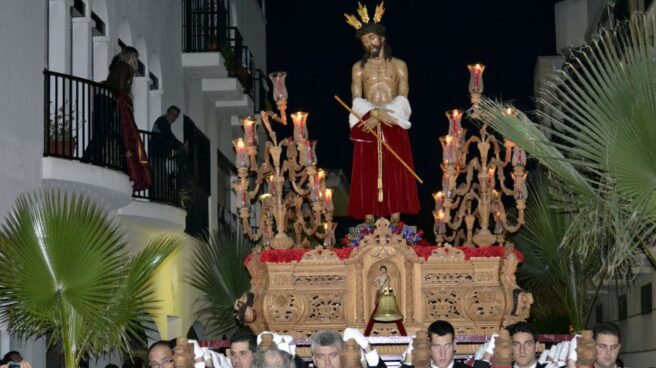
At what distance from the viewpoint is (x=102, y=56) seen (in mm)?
22109

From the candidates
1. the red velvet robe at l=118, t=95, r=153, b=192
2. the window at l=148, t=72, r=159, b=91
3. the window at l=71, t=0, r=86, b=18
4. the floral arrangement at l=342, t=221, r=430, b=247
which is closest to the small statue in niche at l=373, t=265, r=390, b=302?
the floral arrangement at l=342, t=221, r=430, b=247

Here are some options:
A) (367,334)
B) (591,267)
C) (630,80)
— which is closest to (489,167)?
(367,334)

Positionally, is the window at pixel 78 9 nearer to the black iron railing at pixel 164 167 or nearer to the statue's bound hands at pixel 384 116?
the black iron railing at pixel 164 167

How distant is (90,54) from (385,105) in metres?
7.10

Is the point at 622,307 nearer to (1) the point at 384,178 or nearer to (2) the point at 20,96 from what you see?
(1) the point at 384,178

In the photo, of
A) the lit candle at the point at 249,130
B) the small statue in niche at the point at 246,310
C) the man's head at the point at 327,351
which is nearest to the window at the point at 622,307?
the lit candle at the point at 249,130

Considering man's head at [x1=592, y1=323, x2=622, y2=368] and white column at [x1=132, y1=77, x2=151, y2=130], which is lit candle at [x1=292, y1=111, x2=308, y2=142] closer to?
man's head at [x1=592, y1=323, x2=622, y2=368]

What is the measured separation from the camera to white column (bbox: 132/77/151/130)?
80.8 feet

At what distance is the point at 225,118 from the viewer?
111 ft

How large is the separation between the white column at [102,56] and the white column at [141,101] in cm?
240

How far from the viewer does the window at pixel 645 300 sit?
24.3m

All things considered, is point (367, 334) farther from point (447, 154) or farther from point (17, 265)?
point (17, 265)

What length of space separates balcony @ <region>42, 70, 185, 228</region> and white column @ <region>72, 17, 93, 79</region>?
465 mm

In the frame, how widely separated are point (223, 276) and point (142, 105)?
3592 millimetres
